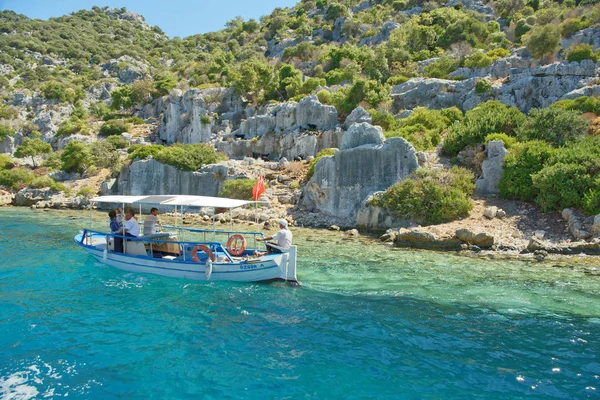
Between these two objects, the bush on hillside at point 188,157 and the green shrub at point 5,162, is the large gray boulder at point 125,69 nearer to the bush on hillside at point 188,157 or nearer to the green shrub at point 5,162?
the green shrub at point 5,162

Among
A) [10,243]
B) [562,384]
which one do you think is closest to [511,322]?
[562,384]

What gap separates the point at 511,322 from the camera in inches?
403

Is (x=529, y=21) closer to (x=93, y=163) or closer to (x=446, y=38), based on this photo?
(x=446, y=38)

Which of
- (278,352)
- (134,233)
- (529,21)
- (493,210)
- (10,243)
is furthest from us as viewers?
(529,21)

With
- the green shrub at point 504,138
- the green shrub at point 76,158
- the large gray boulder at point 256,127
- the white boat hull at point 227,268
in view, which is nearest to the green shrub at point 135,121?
the green shrub at point 76,158

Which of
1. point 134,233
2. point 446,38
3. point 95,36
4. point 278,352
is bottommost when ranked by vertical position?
point 278,352

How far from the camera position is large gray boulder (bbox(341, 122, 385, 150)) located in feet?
99.2

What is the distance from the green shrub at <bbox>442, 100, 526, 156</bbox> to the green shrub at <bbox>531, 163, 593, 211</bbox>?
8038 mm

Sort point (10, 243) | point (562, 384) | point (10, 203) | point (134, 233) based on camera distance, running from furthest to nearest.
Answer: point (10, 203)
point (10, 243)
point (134, 233)
point (562, 384)

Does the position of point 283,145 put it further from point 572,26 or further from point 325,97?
point 572,26

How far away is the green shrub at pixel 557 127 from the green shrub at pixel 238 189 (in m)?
21.4

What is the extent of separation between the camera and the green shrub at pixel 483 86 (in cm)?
4059

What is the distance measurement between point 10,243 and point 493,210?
89.4 feet

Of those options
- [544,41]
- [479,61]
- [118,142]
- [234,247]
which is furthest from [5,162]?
[544,41]
